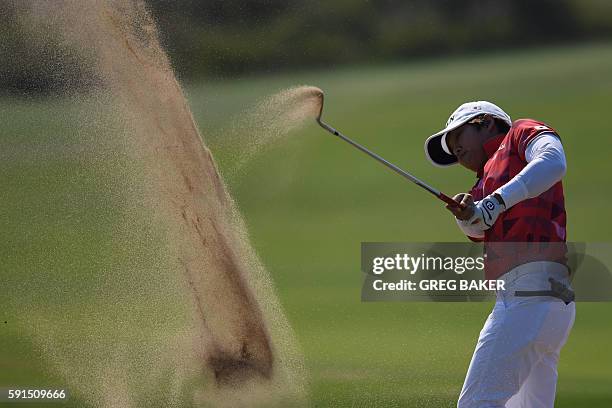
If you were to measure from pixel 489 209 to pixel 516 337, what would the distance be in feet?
1.15

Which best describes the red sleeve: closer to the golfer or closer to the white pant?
the golfer

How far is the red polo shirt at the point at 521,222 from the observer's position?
2650mm

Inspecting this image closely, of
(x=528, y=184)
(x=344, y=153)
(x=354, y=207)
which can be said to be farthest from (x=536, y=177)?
(x=344, y=153)

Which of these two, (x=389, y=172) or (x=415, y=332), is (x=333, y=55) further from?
(x=415, y=332)

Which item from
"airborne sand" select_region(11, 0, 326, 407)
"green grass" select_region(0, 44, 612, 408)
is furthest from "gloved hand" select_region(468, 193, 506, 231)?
"green grass" select_region(0, 44, 612, 408)

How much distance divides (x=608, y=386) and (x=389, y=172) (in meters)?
1.33

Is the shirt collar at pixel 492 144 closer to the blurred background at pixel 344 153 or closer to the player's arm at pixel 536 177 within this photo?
the player's arm at pixel 536 177

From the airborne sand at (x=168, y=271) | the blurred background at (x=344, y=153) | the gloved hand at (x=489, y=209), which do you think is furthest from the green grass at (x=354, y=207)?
the gloved hand at (x=489, y=209)

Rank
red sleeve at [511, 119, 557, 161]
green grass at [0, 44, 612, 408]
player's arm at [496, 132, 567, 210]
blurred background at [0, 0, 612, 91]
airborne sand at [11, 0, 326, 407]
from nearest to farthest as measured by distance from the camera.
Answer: player's arm at [496, 132, 567, 210], red sleeve at [511, 119, 557, 161], airborne sand at [11, 0, 326, 407], green grass at [0, 44, 612, 408], blurred background at [0, 0, 612, 91]

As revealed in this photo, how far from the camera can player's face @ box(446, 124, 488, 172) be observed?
2.90 m

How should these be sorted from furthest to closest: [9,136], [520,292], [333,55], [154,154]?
[333,55] → [9,136] → [154,154] → [520,292]

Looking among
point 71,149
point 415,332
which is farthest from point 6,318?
point 415,332

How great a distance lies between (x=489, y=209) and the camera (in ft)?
8.35

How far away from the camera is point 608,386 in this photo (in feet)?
13.0
